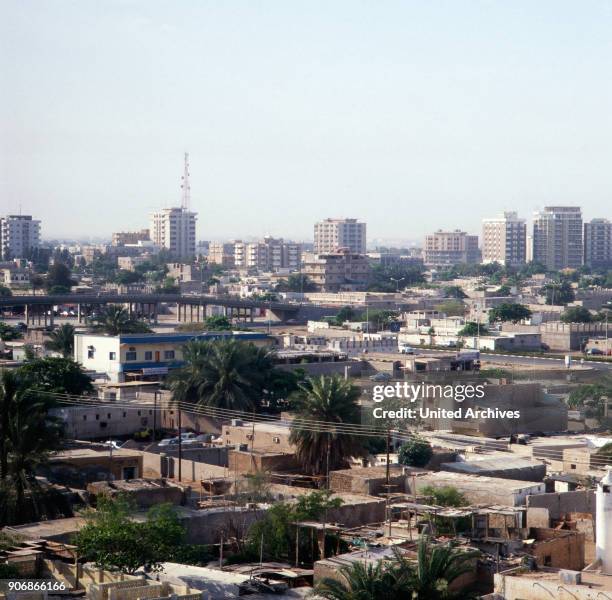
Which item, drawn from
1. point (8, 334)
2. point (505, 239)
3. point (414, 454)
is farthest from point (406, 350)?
point (505, 239)

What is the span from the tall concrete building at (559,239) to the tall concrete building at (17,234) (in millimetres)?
48300

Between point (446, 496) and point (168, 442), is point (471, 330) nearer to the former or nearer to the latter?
point (168, 442)

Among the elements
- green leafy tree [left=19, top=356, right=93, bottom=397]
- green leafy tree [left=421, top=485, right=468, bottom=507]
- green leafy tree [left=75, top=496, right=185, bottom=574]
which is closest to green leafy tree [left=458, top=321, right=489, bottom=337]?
green leafy tree [left=19, top=356, right=93, bottom=397]

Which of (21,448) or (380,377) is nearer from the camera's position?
(21,448)

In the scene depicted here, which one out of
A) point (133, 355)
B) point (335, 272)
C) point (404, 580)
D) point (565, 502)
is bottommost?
point (565, 502)

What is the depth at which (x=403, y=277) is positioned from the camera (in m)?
110

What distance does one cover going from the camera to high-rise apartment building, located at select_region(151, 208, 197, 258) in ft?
544

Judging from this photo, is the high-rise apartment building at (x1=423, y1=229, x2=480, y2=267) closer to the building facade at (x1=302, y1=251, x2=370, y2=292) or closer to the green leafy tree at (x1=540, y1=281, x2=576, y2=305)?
the building facade at (x1=302, y1=251, x2=370, y2=292)

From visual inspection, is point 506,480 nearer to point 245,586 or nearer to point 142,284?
point 245,586

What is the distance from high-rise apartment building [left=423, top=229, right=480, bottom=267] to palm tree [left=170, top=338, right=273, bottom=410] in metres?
130

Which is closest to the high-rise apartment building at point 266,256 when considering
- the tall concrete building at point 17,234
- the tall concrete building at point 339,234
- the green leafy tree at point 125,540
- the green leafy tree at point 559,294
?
the tall concrete building at point 339,234

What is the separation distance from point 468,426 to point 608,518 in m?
12.2

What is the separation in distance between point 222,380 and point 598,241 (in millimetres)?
124277

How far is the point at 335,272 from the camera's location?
97000 millimetres
